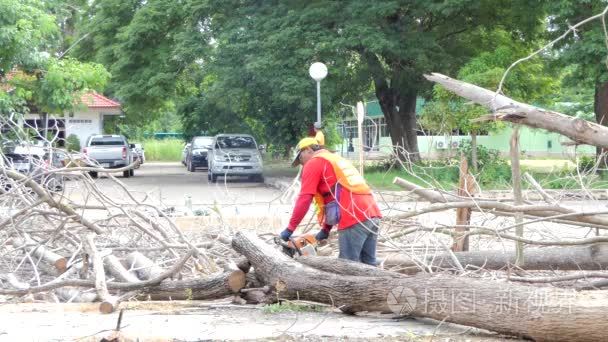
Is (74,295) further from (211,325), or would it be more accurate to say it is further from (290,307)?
(290,307)

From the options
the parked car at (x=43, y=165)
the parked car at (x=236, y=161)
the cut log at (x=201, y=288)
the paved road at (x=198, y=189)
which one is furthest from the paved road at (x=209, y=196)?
the cut log at (x=201, y=288)

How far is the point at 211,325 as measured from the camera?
694 cm

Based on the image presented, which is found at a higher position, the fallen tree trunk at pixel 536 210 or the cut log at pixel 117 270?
the fallen tree trunk at pixel 536 210

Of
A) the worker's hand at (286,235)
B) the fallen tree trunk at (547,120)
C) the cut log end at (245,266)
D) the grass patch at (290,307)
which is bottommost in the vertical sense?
the grass patch at (290,307)

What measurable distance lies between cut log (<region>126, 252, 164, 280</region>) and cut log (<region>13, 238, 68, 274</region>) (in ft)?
2.15

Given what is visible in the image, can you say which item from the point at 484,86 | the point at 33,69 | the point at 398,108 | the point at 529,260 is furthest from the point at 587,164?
the point at 398,108

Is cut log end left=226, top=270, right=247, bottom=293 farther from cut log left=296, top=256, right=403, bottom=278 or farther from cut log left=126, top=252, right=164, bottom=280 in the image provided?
cut log left=126, top=252, right=164, bottom=280

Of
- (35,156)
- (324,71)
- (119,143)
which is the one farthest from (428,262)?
(119,143)

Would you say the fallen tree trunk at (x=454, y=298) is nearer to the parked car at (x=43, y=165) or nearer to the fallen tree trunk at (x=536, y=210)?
the fallen tree trunk at (x=536, y=210)

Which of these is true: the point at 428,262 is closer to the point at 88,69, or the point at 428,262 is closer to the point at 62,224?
the point at 62,224

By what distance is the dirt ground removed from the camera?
6.46 meters

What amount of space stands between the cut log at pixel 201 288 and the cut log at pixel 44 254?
137 centimetres

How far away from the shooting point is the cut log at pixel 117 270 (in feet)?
27.9

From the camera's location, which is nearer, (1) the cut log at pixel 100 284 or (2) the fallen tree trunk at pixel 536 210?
(2) the fallen tree trunk at pixel 536 210
